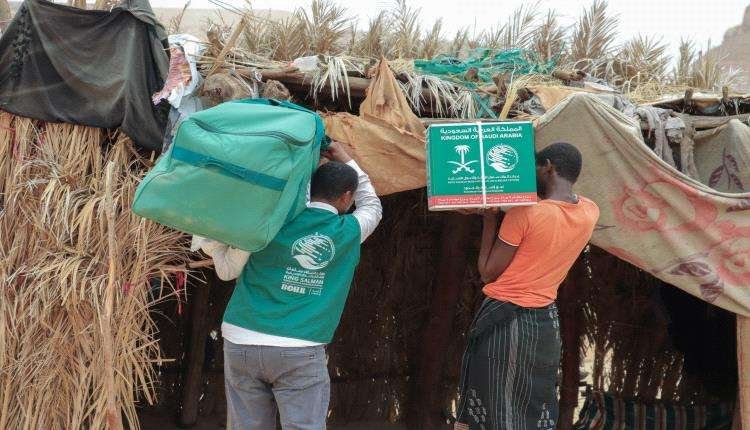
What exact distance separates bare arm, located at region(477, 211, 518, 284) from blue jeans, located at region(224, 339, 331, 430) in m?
0.79

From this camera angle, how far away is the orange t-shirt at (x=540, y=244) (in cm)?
322

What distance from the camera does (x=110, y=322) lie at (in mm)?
3469

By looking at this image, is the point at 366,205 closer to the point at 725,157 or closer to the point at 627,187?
the point at 627,187

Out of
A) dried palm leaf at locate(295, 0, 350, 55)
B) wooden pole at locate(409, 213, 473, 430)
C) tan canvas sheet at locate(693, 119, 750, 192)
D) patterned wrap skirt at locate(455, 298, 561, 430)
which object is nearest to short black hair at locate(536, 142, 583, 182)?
patterned wrap skirt at locate(455, 298, 561, 430)

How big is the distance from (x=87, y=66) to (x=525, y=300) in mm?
2260

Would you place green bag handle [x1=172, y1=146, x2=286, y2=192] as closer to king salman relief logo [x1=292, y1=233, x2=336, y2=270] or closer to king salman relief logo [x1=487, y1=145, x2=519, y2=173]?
king salman relief logo [x1=292, y1=233, x2=336, y2=270]

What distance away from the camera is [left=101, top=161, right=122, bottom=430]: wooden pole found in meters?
3.43

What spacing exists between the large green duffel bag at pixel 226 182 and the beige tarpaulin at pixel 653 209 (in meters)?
1.36

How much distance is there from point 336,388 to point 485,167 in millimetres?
3184

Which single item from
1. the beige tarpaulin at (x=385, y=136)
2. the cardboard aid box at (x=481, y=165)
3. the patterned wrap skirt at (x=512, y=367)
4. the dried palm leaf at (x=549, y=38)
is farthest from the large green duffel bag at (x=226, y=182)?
the dried palm leaf at (x=549, y=38)

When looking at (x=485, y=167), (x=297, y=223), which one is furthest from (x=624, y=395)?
(x=297, y=223)

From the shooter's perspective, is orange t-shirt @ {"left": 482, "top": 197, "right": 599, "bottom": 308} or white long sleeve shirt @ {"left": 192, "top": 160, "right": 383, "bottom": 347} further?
orange t-shirt @ {"left": 482, "top": 197, "right": 599, "bottom": 308}

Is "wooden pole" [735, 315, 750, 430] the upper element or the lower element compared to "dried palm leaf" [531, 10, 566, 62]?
lower

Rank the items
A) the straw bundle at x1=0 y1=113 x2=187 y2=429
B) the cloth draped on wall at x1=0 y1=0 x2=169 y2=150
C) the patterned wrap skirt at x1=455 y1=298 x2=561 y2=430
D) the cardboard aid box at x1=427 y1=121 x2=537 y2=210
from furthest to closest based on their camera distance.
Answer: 1. the cloth draped on wall at x1=0 y1=0 x2=169 y2=150
2. the straw bundle at x1=0 y1=113 x2=187 y2=429
3. the patterned wrap skirt at x1=455 y1=298 x2=561 y2=430
4. the cardboard aid box at x1=427 y1=121 x2=537 y2=210
